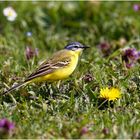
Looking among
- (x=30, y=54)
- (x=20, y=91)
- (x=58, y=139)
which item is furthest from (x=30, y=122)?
(x=30, y=54)

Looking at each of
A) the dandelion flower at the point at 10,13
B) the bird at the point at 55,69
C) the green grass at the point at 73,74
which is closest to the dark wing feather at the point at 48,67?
the bird at the point at 55,69

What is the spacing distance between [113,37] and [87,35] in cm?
53

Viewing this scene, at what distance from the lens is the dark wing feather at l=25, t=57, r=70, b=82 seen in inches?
270

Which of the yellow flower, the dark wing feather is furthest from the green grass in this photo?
the dark wing feather

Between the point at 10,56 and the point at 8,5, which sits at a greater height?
the point at 8,5

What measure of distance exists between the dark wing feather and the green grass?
21 cm

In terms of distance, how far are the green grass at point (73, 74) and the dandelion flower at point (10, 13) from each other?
0.58 ft

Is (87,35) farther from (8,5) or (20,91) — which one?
(20,91)

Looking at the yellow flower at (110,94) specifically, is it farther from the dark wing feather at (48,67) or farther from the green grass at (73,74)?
the dark wing feather at (48,67)

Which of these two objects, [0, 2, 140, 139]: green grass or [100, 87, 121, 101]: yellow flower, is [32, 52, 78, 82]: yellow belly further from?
[100, 87, 121, 101]: yellow flower

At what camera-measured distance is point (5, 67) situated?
7547mm

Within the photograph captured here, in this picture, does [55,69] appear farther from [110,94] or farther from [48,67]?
[110,94]

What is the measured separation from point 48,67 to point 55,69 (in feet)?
0.32

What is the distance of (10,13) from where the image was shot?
1077cm
